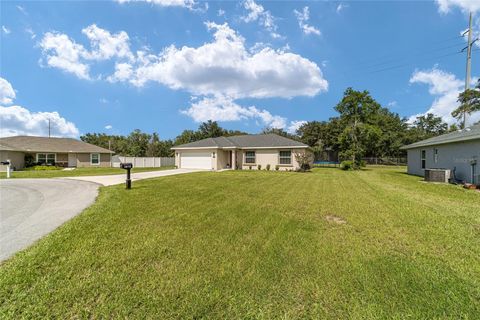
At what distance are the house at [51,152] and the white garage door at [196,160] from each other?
12.3 m

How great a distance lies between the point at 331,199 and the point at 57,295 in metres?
7.33

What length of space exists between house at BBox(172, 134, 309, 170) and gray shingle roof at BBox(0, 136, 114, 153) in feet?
43.8

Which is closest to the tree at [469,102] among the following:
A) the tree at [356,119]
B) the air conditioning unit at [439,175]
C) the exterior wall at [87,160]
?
the tree at [356,119]

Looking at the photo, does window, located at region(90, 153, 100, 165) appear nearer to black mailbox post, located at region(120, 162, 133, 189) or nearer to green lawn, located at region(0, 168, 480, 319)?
black mailbox post, located at region(120, 162, 133, 189)

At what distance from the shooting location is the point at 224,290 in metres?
2.55

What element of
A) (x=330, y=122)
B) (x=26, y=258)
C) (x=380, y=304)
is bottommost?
(x=380, y=304)

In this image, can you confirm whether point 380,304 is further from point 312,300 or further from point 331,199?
point 331,199

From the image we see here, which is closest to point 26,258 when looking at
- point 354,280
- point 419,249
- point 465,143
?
point 354,280

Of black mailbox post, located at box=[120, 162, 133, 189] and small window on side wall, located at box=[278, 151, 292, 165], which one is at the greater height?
small window on side wall, located at box=[278, 151, 292, 165]

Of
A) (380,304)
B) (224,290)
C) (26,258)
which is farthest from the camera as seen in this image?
(26,258)

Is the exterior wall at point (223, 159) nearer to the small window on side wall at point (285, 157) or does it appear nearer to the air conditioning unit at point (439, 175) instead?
the small window on side wall at point (285, 157)

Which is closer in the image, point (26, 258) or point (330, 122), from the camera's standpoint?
point (26, 258)

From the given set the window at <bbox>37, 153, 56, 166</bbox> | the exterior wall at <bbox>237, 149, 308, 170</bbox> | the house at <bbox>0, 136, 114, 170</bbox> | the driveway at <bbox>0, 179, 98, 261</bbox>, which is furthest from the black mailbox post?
the window at <bbox>37, 153, 56, 166</bbox>

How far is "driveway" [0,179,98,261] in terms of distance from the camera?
12.7 feet
